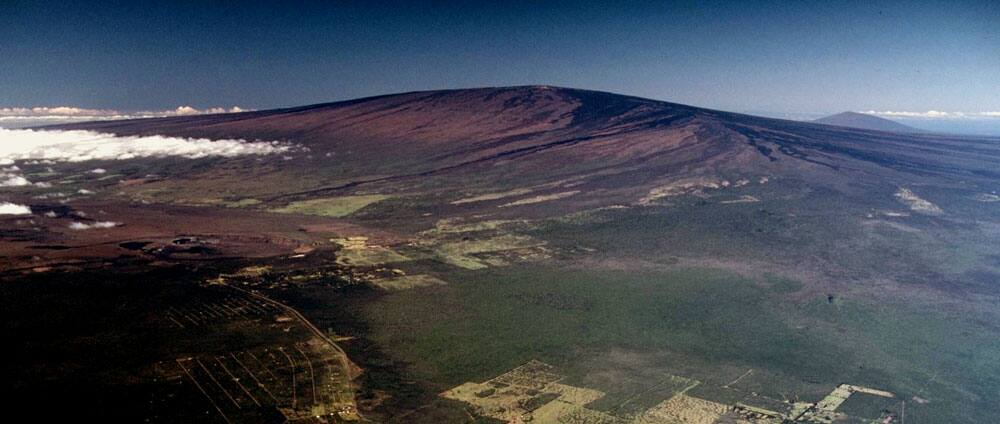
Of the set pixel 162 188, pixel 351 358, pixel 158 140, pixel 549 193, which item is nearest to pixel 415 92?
pixel 158 140

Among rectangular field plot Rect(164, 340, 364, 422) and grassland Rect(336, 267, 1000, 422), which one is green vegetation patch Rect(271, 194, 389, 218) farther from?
rectangular field plot Rect(164, 340, 364, 422)

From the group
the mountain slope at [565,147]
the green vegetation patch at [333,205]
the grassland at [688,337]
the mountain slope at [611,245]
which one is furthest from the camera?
the mountain slope at [565,147]

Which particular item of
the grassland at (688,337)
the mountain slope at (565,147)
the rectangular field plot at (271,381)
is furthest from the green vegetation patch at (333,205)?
the rectangular field plot at (271,381)

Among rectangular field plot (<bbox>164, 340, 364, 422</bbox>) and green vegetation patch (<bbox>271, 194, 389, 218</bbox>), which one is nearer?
rectangular field plot (<bbox>164, 340, 364, 422</bbox>)

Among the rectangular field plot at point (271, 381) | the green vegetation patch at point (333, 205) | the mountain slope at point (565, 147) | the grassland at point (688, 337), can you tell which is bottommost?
the grassland at point (688, 337)

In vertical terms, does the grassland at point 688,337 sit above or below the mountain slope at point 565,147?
below

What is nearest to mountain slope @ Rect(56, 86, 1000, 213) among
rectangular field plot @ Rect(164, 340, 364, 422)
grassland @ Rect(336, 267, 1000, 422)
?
grassland @ Rect(336, 267, 1000, 422)

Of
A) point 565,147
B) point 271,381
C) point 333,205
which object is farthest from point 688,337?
point 565,147

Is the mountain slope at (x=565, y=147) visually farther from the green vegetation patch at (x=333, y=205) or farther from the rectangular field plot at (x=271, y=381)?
the rectangular field plot at (x=271, y=381)

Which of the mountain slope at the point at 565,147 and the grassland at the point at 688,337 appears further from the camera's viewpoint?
the mountain slope at the point at 565,147

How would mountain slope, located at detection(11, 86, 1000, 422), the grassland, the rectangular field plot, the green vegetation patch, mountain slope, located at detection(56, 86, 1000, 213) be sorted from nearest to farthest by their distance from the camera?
the rectangular field plot, the grassland, mountain slope, located at detection(11, 86, 1000, 422), the green vegetation patch, mountain slope, located at detection(56, 86, 1000, 213)
